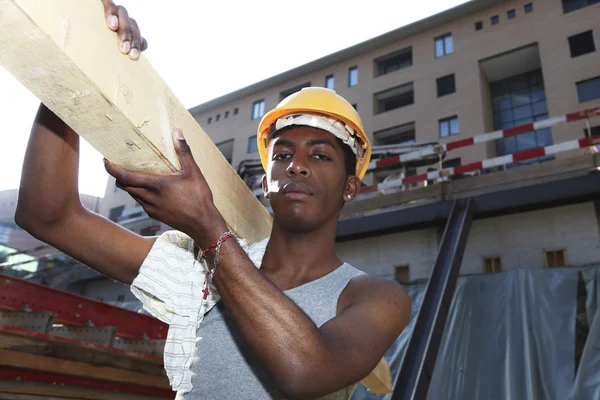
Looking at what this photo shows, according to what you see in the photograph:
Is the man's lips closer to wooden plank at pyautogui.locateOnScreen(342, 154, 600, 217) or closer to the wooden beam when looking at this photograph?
the wooden beam

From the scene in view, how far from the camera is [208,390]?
143cm

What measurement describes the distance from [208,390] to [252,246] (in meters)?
0.61

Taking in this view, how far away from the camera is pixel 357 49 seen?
25578 mm

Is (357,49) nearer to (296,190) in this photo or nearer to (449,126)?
(449,126)

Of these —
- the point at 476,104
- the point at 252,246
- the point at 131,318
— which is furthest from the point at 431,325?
the point at 476,104

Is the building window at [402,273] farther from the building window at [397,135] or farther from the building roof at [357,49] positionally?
the building roof at [357,49]

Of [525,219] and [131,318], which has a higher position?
[525,219]

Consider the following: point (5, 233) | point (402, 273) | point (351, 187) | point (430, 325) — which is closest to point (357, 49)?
point (402, 273)

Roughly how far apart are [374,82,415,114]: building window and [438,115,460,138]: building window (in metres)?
3.29

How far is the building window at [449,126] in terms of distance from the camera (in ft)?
68.8

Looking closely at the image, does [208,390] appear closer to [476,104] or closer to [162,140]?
[162,140]

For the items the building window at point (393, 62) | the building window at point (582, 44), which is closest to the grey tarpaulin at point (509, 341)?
the building window at point (582, 44)

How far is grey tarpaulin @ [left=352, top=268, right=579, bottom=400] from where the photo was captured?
5.66 metres

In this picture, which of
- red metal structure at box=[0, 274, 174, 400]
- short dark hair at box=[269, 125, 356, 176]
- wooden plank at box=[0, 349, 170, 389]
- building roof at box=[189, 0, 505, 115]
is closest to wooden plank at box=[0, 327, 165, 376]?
red metal structure at box=[0, 274, 174, 400]
